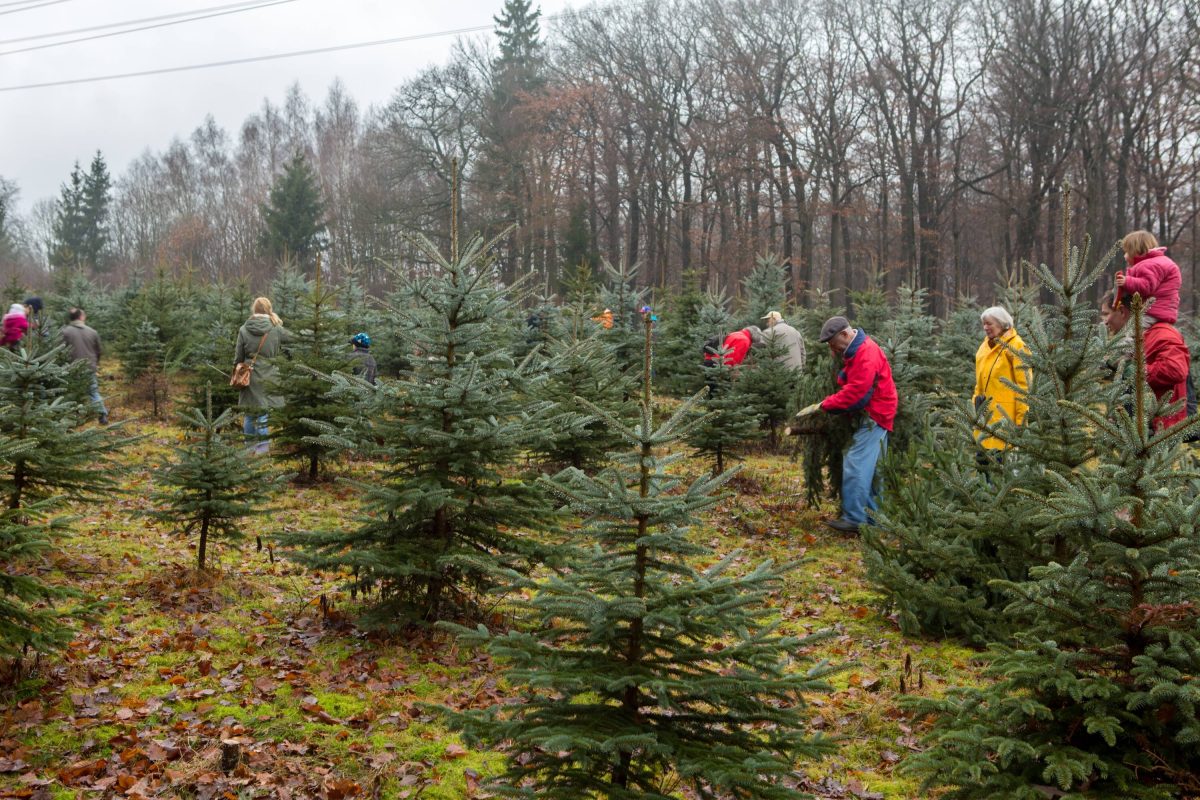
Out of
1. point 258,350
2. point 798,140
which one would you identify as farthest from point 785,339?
point 798,140

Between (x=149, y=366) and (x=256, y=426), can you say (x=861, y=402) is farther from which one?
(x=149, y=366)

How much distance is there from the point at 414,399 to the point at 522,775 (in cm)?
285

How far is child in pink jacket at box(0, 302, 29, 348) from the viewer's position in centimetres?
1181

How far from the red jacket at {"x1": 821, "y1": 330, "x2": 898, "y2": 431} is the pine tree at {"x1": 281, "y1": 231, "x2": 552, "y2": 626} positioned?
11.1 feet

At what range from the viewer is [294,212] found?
1927 inches

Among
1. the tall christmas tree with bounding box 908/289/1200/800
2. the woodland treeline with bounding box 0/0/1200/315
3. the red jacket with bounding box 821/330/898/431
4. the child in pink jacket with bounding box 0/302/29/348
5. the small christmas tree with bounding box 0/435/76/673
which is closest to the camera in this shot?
the tall christmas tree with bounding box 908/289/1200/800

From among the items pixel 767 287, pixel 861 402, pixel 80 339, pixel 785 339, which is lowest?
pixel 861 402

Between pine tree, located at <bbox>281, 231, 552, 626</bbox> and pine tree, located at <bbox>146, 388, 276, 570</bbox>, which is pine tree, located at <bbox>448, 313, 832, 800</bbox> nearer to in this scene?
pine tree, located at <bbox>281, 231, 552, 626</bbox>

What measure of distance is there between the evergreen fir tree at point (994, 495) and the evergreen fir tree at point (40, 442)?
5.41 m

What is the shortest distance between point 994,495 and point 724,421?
4968mm

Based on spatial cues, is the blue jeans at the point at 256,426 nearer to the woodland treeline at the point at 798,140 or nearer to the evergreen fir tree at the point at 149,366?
the evergreen fir tree at the point at 149,366

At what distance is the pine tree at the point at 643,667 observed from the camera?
3004 millimetres

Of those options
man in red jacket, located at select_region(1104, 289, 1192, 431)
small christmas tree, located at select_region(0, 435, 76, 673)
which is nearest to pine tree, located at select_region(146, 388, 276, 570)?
small christmas tree, located at select_region(0, 435, 76, 673)

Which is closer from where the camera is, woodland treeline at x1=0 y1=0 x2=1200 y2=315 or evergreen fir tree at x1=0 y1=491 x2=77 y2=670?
evergreen fir tree at x1=0 y1=491 x2=77 y2=670
